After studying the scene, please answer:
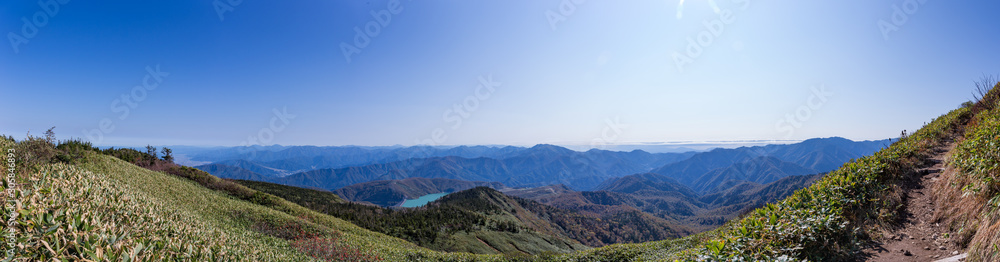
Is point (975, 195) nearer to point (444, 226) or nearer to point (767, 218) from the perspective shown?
point (767, 218)

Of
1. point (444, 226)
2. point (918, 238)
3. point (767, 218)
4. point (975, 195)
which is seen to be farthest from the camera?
point (444, 226)

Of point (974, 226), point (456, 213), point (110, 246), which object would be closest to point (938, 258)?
point (974, 226)

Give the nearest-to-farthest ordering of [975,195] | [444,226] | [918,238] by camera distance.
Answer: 1. [975,195]
2. [918,238]
3. [444,226]

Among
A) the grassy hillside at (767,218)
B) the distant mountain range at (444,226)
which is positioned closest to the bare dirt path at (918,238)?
the grassy hillside at (767,218)

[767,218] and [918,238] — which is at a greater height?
[767,218]

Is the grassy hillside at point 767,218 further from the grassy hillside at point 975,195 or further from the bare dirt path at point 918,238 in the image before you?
the bare dirt path at point 918,238

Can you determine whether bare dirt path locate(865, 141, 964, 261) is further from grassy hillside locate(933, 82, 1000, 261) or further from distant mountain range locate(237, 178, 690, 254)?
distant mountain range locate(237, 178, 690, 254)

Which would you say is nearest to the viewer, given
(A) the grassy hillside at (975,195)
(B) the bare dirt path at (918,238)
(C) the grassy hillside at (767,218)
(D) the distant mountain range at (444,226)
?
(C) the grassy hillside at (767,218)

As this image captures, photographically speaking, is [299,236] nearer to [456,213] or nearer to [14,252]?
[14,252]

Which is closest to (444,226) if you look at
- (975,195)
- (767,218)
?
(767,218)
